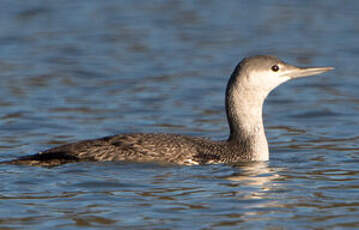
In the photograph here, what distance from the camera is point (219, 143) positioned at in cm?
973

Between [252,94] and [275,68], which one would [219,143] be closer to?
[252,94]

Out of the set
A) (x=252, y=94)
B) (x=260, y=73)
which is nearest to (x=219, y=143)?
(x=252, y=94)

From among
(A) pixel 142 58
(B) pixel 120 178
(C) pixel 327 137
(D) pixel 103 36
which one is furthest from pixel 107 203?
(D) pixel 103 36

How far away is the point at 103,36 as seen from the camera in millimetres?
17250

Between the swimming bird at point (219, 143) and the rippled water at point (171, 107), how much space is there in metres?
0.12

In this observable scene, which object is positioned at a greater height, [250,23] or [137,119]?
[250,23]

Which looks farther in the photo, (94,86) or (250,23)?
(250,23)

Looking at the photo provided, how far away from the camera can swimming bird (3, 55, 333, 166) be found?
9.23 meters

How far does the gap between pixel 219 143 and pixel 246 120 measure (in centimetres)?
37

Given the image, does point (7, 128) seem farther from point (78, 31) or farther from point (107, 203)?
point (78, 31)

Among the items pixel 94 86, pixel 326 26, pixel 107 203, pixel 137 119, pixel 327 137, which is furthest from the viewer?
pixel 326 26

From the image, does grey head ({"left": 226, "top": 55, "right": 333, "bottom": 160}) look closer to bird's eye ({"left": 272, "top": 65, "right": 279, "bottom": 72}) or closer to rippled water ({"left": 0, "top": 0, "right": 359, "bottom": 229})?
bird's eye ({"left": 272, "top": 65, "right": 279, "bottom": 72})

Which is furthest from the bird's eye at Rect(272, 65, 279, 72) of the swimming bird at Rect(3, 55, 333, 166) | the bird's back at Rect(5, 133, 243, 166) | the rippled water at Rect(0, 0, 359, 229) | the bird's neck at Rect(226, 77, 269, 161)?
the bird's back at Rect(5, 133, 243, 166)

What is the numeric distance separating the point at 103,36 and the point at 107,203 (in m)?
9.52
